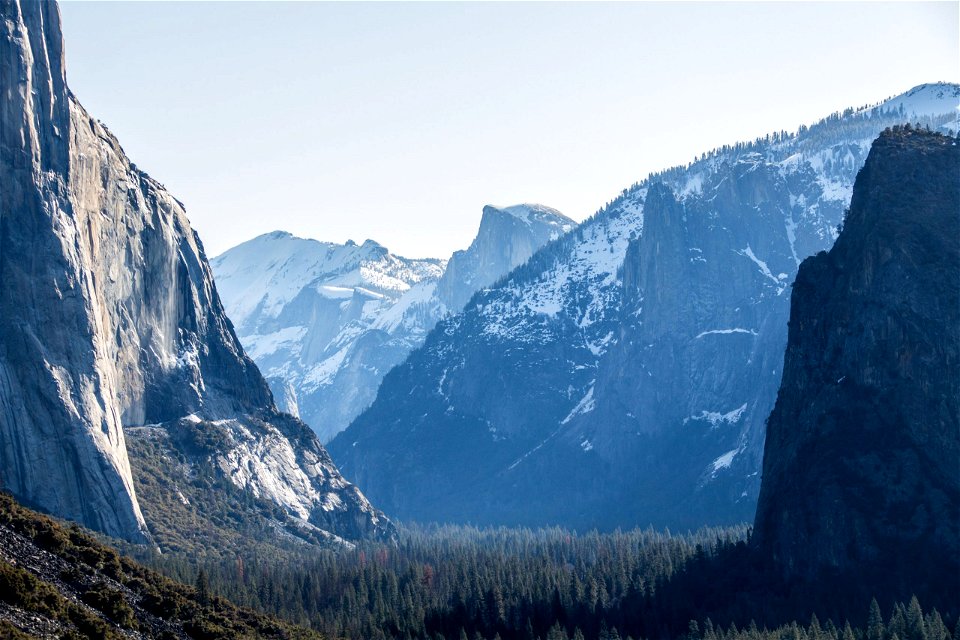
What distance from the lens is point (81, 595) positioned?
445ft

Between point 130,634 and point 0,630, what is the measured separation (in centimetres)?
2450

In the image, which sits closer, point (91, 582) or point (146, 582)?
point (91, 582)

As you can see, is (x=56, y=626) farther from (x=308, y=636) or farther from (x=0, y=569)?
(x=308, y=636)

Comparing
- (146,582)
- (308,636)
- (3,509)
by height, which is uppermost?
(3,509)

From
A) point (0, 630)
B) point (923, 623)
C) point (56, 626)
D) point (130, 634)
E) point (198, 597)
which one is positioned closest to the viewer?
point (0, 630)

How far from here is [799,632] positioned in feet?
653

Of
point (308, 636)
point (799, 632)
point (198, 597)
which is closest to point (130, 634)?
point (198, 597)

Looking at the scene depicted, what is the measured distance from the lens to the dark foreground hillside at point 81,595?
399 feet

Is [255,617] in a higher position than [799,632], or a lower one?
higher

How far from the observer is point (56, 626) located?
12162 cm

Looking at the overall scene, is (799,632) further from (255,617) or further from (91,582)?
(91,582)

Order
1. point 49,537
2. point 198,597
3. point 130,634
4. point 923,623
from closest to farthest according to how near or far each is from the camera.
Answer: point 130,634 < point 49,537 < point 198,597 < point 923,623

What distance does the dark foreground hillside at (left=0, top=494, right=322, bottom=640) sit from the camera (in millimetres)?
121500

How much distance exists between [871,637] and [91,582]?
103 m
